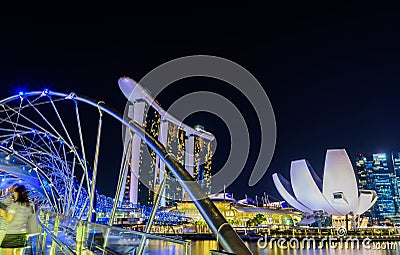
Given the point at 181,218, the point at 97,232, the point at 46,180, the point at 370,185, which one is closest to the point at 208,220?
the point at 97,232

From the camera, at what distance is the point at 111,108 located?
49.2 ft

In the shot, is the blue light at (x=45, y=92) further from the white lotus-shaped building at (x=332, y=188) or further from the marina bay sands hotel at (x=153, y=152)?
the marina bay sands hotel at (x=153, y=152)

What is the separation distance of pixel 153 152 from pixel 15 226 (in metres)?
128

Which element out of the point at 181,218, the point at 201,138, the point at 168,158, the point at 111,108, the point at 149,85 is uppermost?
the point at 149,85

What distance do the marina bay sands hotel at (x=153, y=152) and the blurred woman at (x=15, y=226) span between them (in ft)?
327

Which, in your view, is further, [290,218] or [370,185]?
[370,185]

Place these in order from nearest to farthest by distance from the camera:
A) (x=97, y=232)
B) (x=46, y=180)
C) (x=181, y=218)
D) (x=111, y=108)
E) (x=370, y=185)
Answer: (x=97, y=232) < (x=111, y=108) < (x=46, y=180) < (x=181, y=218) < (x=370, y=185)

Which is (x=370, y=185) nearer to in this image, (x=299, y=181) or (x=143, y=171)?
(x=143, y=171)

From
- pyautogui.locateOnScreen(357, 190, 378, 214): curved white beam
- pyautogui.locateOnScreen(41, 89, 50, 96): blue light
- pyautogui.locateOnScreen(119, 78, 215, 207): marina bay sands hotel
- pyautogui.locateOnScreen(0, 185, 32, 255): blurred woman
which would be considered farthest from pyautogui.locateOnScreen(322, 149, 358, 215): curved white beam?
pyautogui.locateOnScreen(0, 185, 32, 255): blurred woman

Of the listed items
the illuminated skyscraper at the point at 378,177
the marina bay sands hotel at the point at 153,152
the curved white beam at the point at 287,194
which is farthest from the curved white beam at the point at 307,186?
the illuminated skyscraper at the point at 378,177

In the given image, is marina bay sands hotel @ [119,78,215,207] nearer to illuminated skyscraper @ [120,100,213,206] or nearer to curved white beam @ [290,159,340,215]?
illuminated skyscraper @ [120,100,213,206]

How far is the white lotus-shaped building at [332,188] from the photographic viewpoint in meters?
64.3

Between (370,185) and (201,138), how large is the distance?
8465cm

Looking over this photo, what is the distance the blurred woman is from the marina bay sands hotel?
327 ft
